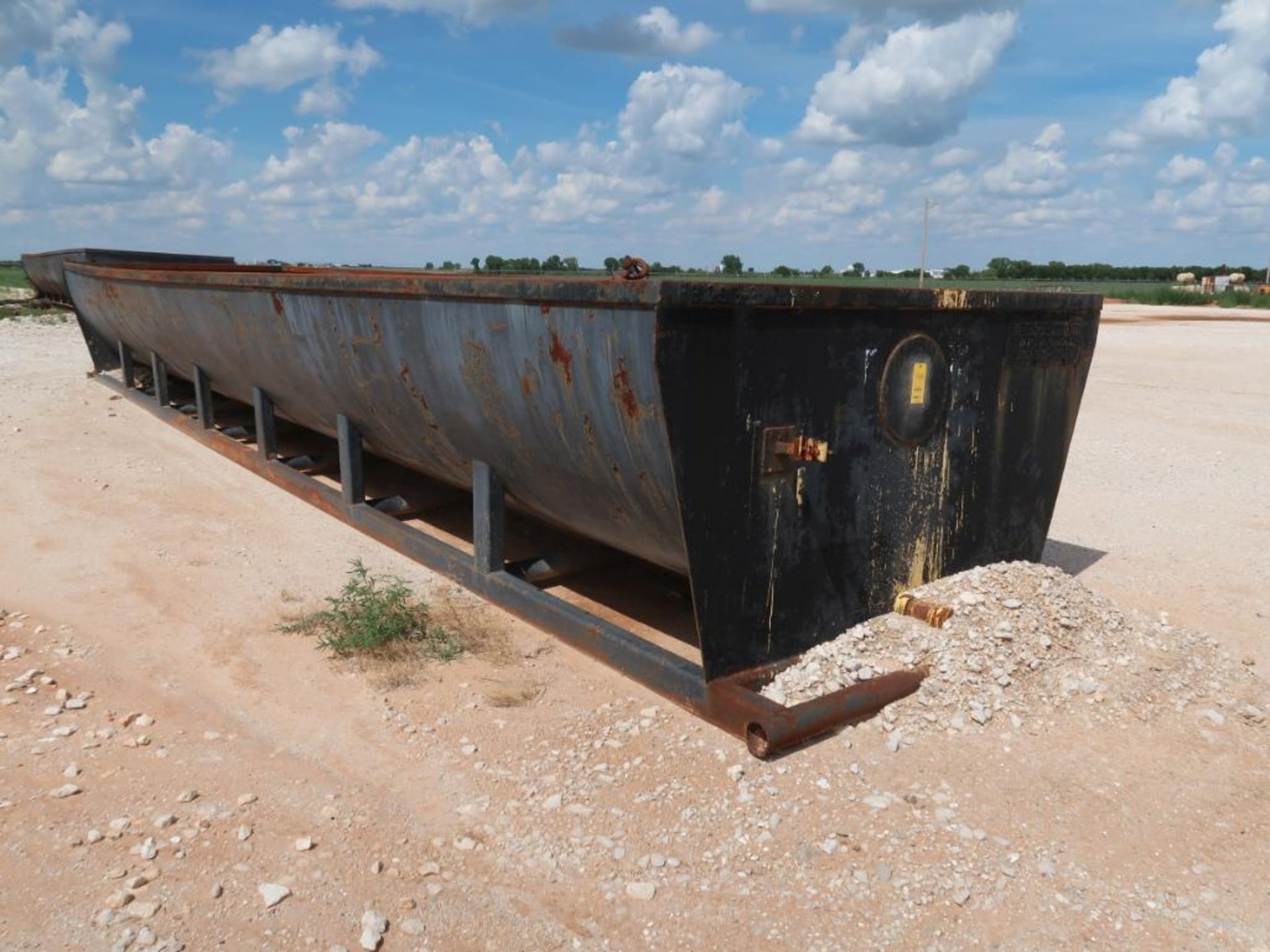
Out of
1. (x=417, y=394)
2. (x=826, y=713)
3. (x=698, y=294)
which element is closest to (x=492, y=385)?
(x=417, y=394)

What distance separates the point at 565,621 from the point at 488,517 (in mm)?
618

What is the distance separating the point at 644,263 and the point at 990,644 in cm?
173

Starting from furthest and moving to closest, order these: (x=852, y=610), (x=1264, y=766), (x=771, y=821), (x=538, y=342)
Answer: (x=852, y=610)
(x=538, y=342)
(x=1264, y=766)
(x=771, y=821)

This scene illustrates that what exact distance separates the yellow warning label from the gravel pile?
2.39 feet

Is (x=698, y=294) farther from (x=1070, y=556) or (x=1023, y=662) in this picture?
(x=1070, y=556)

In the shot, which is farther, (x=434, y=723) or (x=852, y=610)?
(x=852, y=610)

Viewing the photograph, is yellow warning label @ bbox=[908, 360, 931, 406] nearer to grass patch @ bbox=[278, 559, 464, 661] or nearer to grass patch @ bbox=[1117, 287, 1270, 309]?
grass patch @ bbox=[278, 559, 464, 661]

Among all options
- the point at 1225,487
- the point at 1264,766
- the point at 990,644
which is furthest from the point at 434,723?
the point at 1225,487

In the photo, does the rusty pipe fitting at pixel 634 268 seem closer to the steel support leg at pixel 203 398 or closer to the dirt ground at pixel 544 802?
the dirt ground at pixel 544 802

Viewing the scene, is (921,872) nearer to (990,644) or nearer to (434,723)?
(990,644)

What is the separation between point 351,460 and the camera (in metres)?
4.86

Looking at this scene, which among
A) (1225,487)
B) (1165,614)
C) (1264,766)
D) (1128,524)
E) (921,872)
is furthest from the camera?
(1225,487)

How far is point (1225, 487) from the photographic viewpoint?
6.24 meters

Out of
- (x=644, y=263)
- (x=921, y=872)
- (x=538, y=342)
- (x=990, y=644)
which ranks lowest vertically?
(x=921, y=872)
